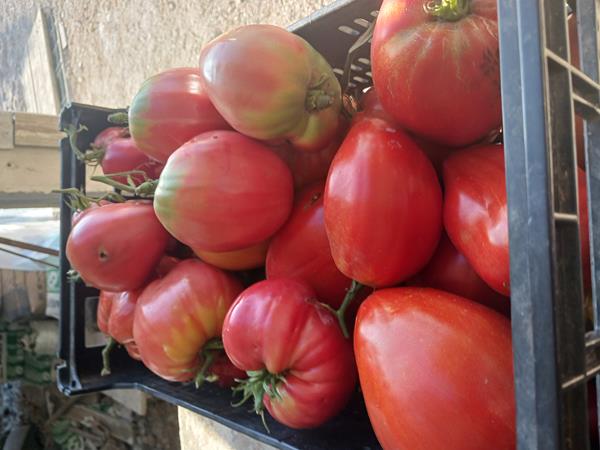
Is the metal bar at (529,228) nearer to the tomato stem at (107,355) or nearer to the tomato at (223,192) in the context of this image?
the tomato at (223,192)

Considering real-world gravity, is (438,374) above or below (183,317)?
above

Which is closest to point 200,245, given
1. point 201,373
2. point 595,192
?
point 201,373

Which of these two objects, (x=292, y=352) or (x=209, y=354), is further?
(x=209, y=354)

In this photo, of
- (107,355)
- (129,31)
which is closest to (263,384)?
(107,355)

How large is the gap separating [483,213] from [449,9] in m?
0.17

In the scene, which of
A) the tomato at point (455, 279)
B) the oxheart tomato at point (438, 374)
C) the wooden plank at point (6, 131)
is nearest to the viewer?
the oxheart tomato at point (438, 374)

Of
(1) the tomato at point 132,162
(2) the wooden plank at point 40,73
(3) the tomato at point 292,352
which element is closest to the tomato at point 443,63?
(3) the tomato at point 292,352

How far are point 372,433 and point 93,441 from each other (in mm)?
2690

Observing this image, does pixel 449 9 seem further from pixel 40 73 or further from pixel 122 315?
pixel 40 73

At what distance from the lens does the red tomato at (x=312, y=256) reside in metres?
0.59

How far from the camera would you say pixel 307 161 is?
647 mm

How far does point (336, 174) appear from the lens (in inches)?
19.3

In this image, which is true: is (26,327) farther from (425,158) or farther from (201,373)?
(425,158)

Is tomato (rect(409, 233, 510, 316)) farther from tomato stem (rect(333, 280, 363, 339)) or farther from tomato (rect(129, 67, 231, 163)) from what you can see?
tomato (rect(129, 67, 231, 163))
